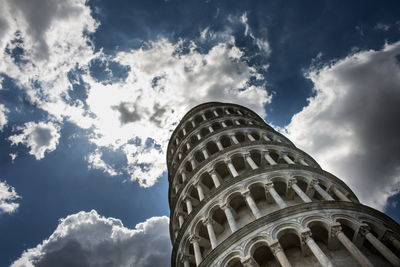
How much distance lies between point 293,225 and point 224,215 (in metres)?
5.64

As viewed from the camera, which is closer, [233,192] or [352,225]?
[352,225]

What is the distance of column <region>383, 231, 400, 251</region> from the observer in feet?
45.0

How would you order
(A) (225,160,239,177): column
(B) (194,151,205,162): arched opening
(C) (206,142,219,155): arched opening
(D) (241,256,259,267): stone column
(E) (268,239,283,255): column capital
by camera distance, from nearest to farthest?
(E) (268,239,283,255): column capital → (D) (241,256,259,267): stone column → (A) (225,160,239,177): column → (B) (194,151,205,162): arched opening → (C) (206,142,219,155): arched opening

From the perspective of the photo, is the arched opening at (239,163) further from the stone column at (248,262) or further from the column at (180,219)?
the stone column at (248,262)

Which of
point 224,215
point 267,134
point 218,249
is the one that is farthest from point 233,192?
point 267,134

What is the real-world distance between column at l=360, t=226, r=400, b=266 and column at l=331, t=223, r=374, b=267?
997mm

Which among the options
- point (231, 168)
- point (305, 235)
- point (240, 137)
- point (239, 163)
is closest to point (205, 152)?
point (239, 163)

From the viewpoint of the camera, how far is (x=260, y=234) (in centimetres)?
1429

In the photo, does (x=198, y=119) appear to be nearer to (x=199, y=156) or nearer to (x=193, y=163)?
(x=199, y=156)

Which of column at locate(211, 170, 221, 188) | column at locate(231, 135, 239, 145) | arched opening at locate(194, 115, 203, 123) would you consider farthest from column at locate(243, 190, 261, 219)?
arched opening at locate(194, 115, 203, 123)

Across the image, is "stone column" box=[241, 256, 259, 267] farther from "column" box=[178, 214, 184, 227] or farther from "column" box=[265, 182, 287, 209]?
"column" box=[178, 214, 184, 227]

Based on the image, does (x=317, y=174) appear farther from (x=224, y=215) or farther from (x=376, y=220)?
(x=224, y=215)

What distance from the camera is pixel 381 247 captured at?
12.5m

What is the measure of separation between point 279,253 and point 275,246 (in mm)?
444
